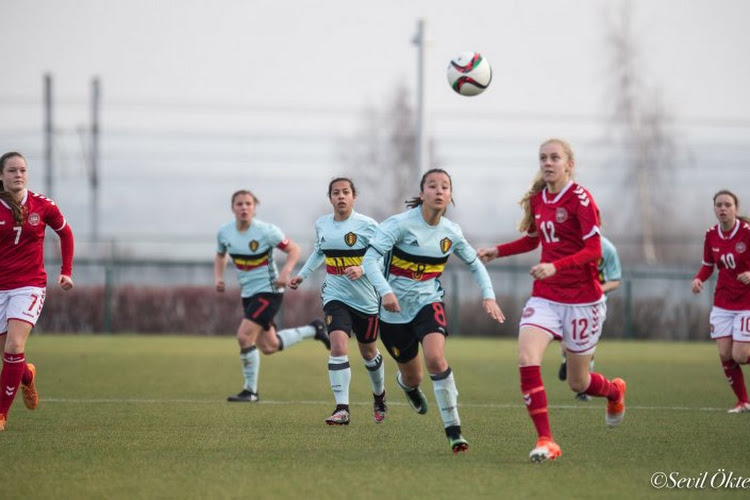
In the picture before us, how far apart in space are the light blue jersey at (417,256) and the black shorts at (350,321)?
1622 mm

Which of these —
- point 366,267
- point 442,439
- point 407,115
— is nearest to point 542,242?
point 366,267

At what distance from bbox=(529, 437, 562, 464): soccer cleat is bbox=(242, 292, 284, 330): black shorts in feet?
17.9

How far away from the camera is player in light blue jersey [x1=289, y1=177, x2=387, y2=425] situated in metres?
10.1

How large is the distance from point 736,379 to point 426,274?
4.74 meters

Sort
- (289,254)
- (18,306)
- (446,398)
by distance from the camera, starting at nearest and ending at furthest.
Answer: (446,398) → (18,306) → (289,254)

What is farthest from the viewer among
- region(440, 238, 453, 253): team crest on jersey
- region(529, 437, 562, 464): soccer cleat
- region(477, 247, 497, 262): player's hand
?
region(440, 238, 453, 253): team crest on jersey

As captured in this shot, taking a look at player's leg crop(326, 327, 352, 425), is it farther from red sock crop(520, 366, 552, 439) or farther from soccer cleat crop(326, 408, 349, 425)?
red sock crop(520, 366, 552, 439)

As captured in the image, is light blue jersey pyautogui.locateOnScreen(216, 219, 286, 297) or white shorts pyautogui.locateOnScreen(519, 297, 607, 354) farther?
light blue jersey pyautogui.locateOnScreen(216, 219, 286, 297)

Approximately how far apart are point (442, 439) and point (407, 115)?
138 ft

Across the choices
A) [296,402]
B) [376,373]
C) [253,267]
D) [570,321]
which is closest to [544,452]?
[570,321]

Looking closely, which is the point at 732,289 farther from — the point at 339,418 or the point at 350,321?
the point at 339,418

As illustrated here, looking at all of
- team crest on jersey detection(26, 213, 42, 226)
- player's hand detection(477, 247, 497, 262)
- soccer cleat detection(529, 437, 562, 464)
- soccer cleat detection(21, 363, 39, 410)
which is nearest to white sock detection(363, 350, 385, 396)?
player's hand detection(477, 247, 497, 262)

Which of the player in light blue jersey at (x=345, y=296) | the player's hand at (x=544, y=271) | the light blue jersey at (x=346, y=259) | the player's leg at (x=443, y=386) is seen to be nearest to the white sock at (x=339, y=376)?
the player in light blue jersey at (x=345, y=296)

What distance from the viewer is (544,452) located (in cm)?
738
